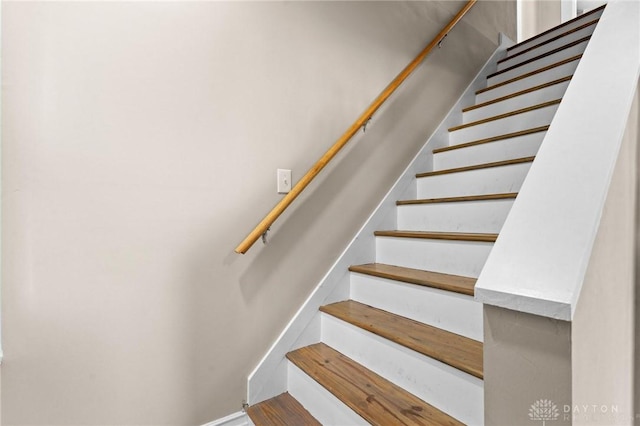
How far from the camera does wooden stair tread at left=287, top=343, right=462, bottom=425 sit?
109 cm

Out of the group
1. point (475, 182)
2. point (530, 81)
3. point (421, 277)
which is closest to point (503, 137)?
point (475, 182)

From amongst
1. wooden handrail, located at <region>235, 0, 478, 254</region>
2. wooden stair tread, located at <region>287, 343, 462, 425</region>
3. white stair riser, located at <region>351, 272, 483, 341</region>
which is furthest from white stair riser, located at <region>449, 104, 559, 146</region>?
wooden stair tread, located at <region>287, 343, 462, 425</region>

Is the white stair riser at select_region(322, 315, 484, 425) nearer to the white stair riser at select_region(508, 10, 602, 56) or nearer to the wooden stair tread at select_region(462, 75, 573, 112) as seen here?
the wooden stair tread at select_region(462, 75, 573, 112)

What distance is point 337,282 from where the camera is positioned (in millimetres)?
1821

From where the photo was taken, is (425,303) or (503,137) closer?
(425,303)

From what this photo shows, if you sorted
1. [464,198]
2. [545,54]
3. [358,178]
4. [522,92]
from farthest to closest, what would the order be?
[545,54] < [522,92] < [358,178] < [464,198]

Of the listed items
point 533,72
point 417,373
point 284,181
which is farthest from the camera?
point 533,72

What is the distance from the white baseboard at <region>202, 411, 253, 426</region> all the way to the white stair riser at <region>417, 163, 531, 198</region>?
5.29 feet

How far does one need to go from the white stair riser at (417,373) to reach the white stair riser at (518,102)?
189cm

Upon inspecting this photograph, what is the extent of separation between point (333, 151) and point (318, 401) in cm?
112

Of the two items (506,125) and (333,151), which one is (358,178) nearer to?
(333,151)

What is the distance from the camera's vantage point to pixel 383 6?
2074 millimetres

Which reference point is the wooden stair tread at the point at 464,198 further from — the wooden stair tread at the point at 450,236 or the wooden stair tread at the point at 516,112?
the wooden stair tread at the point at 516,112

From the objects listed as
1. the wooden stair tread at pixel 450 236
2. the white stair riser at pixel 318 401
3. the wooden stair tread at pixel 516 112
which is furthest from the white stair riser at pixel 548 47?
the white stair riser at pixel 318 401
